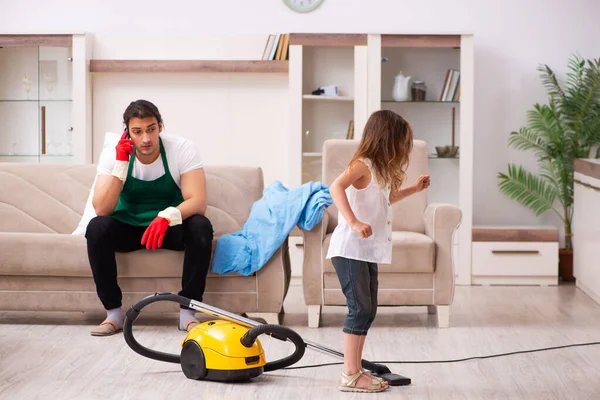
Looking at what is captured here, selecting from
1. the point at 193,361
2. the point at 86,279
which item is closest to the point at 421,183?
the point at 193,361

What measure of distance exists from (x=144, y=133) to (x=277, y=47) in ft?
6.57

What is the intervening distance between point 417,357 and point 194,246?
42.0 inches

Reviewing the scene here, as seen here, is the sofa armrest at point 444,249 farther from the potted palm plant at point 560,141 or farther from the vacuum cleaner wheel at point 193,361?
the potted palm plant at point 560,141

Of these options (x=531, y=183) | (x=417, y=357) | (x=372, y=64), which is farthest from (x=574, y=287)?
(x=417, y=357)

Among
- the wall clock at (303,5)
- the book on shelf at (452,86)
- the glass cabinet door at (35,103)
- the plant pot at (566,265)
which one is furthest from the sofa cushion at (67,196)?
the plant pot at (566,265)

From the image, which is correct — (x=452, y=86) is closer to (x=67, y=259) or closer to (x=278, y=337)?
(x=67, y=259)

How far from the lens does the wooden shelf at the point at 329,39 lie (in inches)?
217

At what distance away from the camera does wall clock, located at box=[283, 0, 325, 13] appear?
5.93m

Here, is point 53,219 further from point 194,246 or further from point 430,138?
point 430,138

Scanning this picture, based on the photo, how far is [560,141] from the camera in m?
5.68

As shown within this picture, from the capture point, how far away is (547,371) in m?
3.25

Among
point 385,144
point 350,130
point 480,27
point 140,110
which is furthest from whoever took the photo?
point 480,27

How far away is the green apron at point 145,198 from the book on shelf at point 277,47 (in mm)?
1841

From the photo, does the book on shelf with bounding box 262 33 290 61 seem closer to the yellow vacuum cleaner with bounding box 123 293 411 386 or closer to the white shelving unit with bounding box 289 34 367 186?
the white shelving unit with bounding box 289 34 367 186
